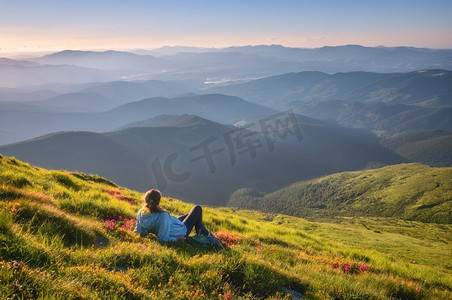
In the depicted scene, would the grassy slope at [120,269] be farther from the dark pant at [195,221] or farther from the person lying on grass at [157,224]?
the dark pant at [195,221]

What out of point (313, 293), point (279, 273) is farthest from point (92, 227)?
point (313, 293)

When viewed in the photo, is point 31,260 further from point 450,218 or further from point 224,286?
point 450,218

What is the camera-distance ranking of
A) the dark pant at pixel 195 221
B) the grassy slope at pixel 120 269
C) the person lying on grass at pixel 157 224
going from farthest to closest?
the dark pant at pixel 195 221 → the person lying on grass at pixel 157 224 → the grassy slope at pixel 120 269

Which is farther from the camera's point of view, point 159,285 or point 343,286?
point 343,286

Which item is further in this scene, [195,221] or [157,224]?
[195,221]

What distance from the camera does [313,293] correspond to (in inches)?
266

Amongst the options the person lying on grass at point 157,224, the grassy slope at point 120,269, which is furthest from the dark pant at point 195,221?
the grassy slope at point 120,269

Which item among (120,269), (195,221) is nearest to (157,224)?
(195,221)

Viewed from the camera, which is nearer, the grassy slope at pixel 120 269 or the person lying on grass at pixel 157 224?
the grassy slope at pixel 120 269

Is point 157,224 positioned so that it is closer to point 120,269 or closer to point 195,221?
point 195,221

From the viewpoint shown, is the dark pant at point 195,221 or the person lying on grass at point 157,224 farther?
the dark pant at point 195,221

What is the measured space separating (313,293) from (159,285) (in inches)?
156

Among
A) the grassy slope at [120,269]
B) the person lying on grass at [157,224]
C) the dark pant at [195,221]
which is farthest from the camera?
the dark pant at [195,221]

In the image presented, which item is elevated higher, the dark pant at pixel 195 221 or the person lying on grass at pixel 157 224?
the person lying on grass at pixel 157 224
